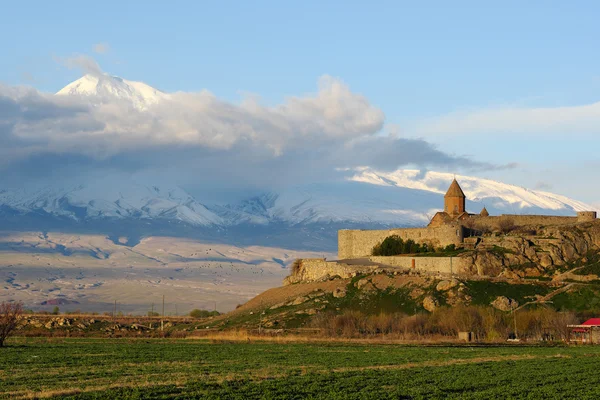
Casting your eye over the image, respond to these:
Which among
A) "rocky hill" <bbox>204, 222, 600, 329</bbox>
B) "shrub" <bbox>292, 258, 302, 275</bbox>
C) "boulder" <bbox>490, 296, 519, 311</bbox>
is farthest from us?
"shrub" <bbox>292, 258, 302, 275</bbox>

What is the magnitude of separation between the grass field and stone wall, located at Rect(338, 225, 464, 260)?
3664 centimetres

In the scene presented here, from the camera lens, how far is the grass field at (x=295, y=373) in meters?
34.5

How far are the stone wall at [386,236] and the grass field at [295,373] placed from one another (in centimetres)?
3664

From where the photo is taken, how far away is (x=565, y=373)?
141 feet

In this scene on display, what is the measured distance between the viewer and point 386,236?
4087 inches

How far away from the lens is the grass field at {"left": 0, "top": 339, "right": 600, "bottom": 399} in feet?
113

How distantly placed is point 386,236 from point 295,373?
207 feet

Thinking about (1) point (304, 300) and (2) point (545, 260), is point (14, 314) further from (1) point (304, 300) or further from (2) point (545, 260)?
(2) point (545, 260)

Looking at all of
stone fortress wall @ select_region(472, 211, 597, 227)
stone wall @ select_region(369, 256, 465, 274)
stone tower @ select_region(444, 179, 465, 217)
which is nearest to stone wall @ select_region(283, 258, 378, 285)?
stone wall @ select_region(369, 256, 465, 274)

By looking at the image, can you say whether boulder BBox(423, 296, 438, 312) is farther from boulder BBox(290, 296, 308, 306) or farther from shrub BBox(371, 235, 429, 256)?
shrub BBox(371, 235, 429, 256)

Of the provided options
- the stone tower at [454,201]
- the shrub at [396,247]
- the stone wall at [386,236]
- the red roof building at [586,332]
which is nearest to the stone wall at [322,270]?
the stone wall at [386,236]

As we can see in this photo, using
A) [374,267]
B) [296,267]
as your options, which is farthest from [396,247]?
[296,267]

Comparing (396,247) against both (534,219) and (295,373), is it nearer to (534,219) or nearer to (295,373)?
(534,219)

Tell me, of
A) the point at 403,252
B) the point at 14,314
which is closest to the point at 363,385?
the point at 14,314
